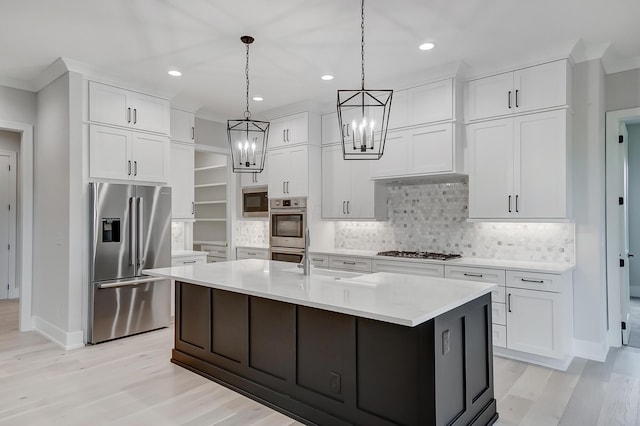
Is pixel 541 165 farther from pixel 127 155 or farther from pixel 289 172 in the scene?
pixel 127 155

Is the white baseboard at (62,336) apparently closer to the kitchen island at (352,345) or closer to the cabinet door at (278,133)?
the kitchen island at (352,345)

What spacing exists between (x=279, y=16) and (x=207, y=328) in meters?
2.55

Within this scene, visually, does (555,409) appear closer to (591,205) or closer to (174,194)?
(591,205)

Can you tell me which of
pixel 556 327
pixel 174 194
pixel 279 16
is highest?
pixel 279 16

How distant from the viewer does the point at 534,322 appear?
3.61 m

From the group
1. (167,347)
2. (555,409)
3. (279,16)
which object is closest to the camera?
(555,409)

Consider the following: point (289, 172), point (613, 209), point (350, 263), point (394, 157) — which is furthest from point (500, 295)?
point (289, 172)

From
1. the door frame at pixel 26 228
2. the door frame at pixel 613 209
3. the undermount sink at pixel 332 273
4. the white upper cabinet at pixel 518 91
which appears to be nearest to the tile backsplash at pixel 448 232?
the door frame at pixel 613 209

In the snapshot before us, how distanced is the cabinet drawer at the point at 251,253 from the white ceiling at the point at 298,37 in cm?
244

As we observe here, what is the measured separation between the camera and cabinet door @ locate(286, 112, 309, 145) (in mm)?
5395

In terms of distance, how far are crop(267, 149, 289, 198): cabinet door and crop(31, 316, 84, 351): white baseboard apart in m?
2.87

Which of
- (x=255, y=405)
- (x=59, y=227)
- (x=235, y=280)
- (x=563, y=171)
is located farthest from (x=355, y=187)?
(x=59, y=227)

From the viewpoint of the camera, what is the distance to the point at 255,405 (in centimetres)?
288

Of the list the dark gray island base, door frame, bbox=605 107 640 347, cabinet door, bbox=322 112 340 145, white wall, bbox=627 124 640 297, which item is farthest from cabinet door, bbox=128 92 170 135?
white wall, bbox=627 124 640 297
